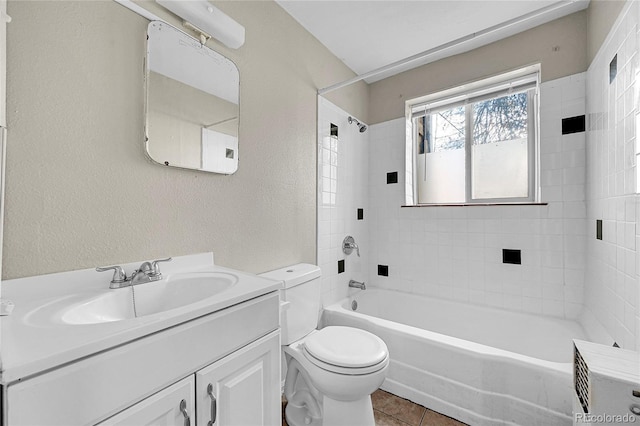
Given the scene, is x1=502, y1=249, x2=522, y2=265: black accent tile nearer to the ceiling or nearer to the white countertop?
the ceiling

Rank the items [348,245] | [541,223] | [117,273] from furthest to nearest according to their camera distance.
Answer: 1. [348,245]
2. [541,223]
3. [117,273]

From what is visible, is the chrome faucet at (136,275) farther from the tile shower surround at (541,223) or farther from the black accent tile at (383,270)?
the black accent tile at (383,270)

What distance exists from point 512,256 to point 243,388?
6.47 ft

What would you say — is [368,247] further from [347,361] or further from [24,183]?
[24,183]

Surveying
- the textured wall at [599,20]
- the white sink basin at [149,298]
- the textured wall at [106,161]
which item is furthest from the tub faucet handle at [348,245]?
the textured wall at [599,20]

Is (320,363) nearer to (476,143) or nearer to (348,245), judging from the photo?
(348,245)

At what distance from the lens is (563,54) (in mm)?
1819

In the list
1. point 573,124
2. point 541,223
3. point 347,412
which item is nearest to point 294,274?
point 347,412

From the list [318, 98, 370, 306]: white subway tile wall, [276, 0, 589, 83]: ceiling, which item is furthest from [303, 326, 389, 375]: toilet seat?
[276, 0, 589, 83]: ceiling

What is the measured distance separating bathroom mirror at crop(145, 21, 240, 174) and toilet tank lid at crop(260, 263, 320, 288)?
600mm

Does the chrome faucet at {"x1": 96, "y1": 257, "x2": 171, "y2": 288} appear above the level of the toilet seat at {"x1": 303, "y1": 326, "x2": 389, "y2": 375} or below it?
above

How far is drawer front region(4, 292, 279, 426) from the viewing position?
0.50 m

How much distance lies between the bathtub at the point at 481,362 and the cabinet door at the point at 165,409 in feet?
4.10

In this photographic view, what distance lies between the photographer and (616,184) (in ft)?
4.16
